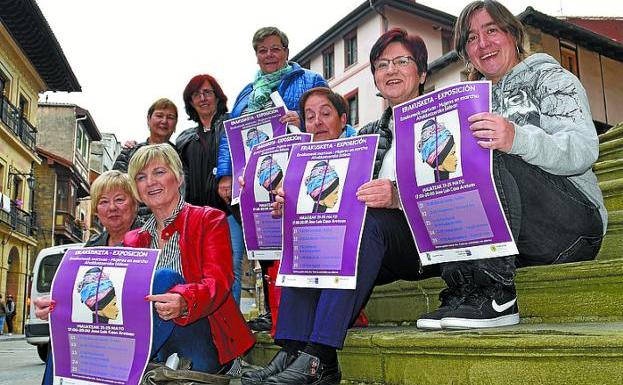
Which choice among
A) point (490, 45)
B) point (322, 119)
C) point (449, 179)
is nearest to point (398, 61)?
point (490, 45)

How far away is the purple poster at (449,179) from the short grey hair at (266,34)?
1.97 m

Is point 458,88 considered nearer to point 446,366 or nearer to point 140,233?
point 446,366

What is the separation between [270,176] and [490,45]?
114 centimetres

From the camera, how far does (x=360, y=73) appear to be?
23750 mm

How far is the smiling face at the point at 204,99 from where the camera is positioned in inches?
165

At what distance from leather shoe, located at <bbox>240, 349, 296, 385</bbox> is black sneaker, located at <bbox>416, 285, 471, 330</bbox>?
51cm

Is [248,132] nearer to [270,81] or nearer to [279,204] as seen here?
[270,81]

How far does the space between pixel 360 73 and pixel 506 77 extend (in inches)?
852

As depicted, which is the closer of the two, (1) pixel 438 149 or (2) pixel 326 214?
(1) pixel 438 149

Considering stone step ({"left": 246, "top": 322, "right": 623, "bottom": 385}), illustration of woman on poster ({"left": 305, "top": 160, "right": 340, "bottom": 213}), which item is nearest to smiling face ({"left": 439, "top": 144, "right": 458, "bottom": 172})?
illustration of woman on poster ({"left": 305, "top": 160, "right": 340, "bottom": 213})

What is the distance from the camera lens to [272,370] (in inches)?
89.8

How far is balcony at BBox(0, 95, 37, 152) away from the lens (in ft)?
72.7

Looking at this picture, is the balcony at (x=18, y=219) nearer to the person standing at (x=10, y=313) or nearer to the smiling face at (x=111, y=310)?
the person standing at (x=10, y=313)

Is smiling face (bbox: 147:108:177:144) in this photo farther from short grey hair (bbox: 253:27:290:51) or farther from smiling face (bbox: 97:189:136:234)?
smiling face (bbox: 97:189:136:234)
